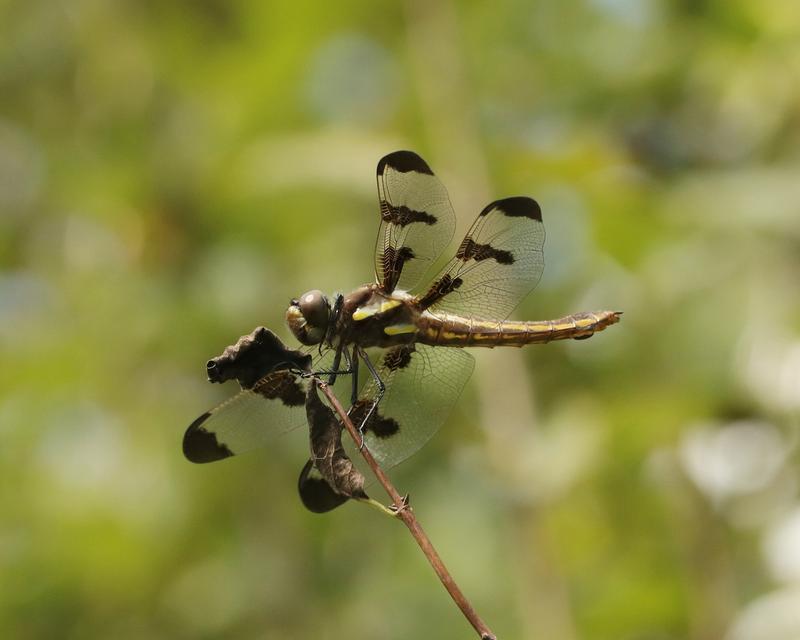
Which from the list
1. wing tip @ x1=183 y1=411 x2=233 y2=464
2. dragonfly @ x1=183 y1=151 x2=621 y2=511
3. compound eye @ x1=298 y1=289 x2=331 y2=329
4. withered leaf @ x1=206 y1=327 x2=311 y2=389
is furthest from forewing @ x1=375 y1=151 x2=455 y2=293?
withered leaf @ x1=206 y1=327 x2=311 y2=389

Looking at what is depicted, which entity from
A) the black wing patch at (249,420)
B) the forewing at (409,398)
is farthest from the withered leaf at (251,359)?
the forewing at (409,398)

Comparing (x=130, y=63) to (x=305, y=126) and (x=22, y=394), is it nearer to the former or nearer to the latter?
(x=305, y=126)

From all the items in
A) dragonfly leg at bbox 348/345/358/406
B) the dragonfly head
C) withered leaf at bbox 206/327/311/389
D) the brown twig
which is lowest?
the brown twig

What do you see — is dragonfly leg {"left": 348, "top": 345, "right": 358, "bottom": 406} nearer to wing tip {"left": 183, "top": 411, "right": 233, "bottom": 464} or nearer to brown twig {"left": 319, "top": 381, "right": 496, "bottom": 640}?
wing tip {"left": 183, "top": 411, "right": 233, "bottom": 464}

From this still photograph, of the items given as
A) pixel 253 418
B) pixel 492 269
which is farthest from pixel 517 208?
pixel 253 418

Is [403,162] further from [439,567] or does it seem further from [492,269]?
[439,567]

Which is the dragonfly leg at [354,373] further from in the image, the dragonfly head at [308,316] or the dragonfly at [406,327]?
the dragonfly head at [308,316]
